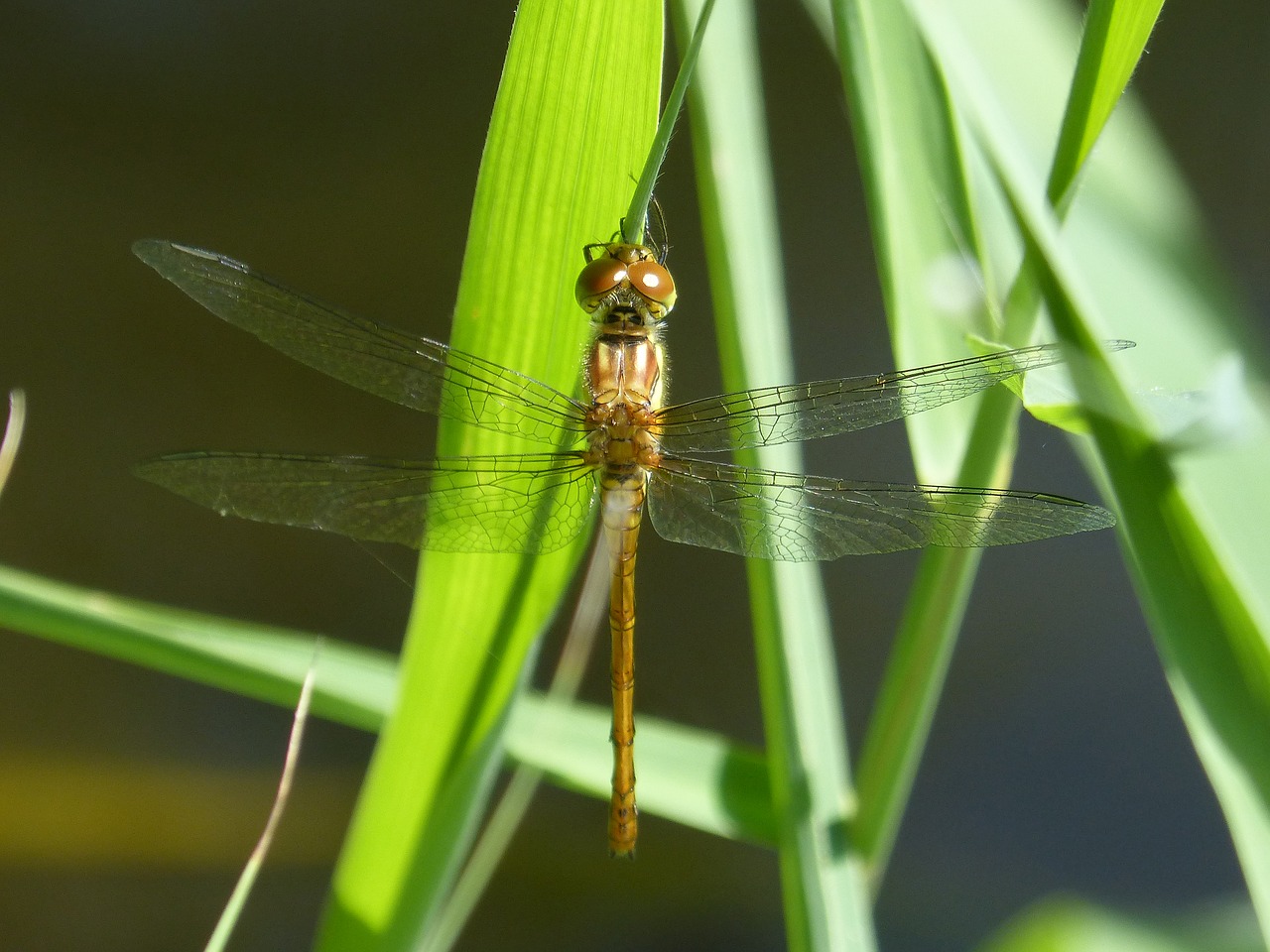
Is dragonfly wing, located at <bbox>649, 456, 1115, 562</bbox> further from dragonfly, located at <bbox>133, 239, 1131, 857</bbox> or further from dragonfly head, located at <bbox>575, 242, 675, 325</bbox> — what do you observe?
dragonfly head, located at <bbox>575, 242, 675, 325</bbox>

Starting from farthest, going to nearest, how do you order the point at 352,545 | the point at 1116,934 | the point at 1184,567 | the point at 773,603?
the point at 352,545
the point at 773,603
the point at 1116,934
the point at 1184,567

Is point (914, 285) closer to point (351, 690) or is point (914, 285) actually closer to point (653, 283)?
point (653, 283)

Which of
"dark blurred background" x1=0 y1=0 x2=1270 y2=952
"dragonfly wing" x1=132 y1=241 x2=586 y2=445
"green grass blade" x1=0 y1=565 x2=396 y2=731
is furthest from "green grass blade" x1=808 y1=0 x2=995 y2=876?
"dark blurred background" x1=0 y1=0 x2=1270 y2=952

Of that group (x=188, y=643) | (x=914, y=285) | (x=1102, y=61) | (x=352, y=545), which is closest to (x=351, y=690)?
(x=188, y=643)

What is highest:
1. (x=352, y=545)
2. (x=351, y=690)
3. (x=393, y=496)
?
(x=352, y=545)

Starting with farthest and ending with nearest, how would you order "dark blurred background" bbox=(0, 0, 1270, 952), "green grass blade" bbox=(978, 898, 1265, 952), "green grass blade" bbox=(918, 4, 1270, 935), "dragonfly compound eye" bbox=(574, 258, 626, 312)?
"dark blurred background" bbox=(0, 0, 1270, 952)
"dragonfly compound eye" bbox=(574, 258, 626, 312)
"green grass blade" bbox=(978, 898, 1265, 952)
"green grass blade" bbox=(918, 4, 1270, 935)

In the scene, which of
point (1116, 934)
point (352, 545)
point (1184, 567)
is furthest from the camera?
point (352, 545)

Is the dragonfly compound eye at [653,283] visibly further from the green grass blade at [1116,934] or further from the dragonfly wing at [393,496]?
the green grass blade at [1116,934]

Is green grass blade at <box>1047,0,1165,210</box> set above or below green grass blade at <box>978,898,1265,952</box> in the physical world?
above
